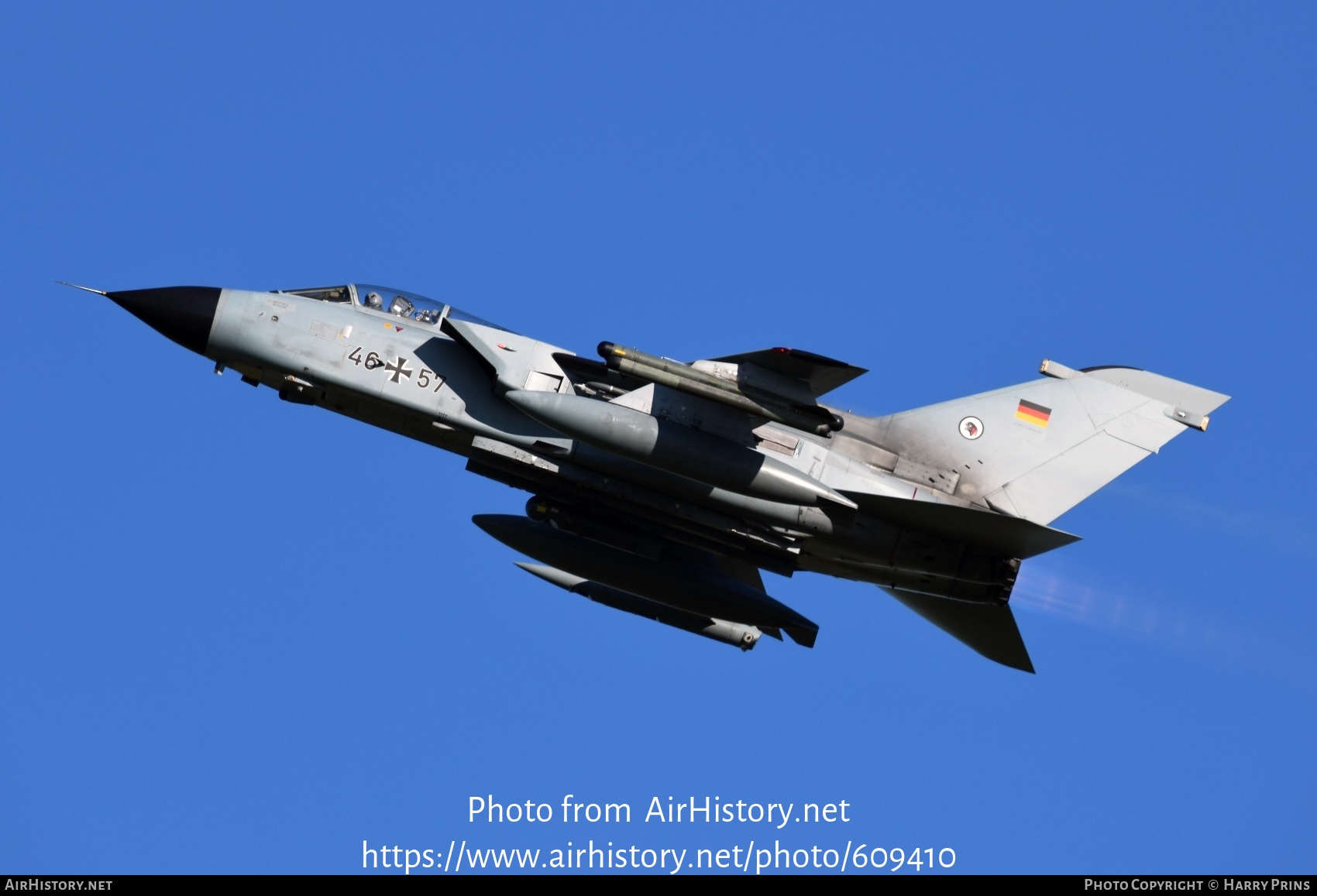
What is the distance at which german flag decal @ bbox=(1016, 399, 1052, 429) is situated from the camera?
16.8 m

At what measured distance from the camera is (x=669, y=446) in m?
14.7

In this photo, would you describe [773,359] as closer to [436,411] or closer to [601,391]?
[601,391]

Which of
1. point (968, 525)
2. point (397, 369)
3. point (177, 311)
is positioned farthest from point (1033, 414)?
point (177, 311)

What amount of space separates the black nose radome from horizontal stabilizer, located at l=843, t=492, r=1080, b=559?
747 centimetres

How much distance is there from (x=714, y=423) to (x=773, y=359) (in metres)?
0.97

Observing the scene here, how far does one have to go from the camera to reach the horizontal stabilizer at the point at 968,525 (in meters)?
15.0

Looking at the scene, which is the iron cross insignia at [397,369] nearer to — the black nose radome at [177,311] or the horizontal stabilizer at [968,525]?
the black nose radome at [177,311]

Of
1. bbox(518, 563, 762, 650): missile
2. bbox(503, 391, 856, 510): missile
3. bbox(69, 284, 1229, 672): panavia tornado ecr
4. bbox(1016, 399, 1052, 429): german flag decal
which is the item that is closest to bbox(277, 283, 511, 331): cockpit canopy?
bbox(69, 284, 1229, 672): panavia tornado ecr

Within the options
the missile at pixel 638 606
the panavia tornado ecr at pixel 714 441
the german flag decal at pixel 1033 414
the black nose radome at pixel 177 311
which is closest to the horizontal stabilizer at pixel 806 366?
the panavia tornado ecr at pixel 714 441
